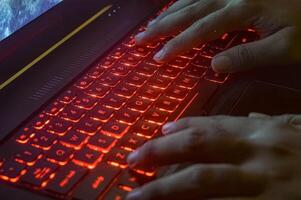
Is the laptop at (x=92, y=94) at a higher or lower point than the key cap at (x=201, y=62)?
higher

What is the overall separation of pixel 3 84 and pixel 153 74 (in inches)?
9.7

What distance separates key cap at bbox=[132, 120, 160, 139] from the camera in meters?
0.69

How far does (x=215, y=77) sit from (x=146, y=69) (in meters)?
0.12

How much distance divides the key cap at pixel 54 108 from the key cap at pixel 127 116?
0.09 meters

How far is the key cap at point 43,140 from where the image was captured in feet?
2.18

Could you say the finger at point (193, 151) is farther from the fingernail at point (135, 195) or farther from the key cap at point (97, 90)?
the key cap at point (97, 90)

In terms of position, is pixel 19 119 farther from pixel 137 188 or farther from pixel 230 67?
pixel 230 67

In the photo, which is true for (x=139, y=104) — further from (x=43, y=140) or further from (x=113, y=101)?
(x=43, y=140)

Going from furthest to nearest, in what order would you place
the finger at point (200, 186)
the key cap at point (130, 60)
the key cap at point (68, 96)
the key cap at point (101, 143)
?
1. the key cap at point (130, 60)
2. the key cap at point (68, 96)
3. the key cap at point (101, 143)
4. the finger at point (200, 186)

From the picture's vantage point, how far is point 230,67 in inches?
32.8

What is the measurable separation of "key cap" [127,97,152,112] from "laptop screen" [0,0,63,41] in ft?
0.79

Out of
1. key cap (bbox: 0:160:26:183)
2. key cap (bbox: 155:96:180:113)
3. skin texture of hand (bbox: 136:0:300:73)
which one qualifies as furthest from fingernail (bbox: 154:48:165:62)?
key cap (bbox: 0:160:26:183)

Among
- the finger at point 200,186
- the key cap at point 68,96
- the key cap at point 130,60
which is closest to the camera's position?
the finger at point 200,186

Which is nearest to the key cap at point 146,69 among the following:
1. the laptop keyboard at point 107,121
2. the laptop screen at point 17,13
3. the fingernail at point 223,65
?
the laptop keyboard at point 107,121
